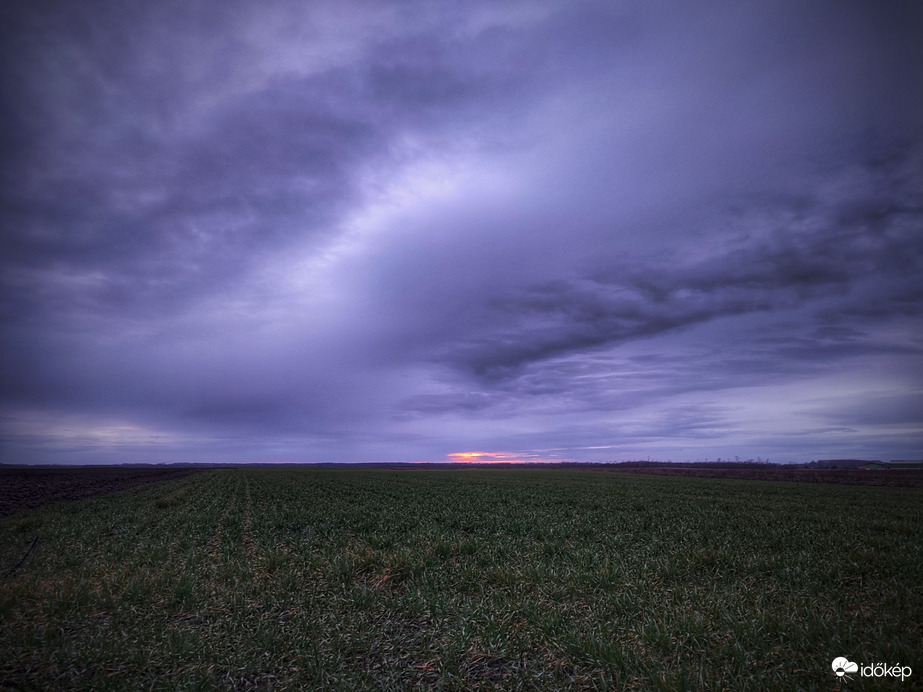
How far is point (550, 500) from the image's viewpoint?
23984mm

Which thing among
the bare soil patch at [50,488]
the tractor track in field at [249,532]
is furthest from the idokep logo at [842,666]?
the bare soil patch at [50,488]

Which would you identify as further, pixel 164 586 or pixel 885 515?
pixel 885 515

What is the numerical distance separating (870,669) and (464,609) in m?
5.41

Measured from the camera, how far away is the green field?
5520mm

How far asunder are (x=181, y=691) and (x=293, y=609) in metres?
2.55

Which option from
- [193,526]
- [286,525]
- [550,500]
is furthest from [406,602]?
[550,500]

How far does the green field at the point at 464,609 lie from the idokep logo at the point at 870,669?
0.43 ft

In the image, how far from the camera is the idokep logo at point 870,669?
199 inches

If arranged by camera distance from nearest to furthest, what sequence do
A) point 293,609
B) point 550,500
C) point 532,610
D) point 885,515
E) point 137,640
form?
1. point 137,640
2. point 532,610
3. point 293,609
4. point 885,515
5. point 550,500

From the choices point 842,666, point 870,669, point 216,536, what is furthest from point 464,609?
point 216,536

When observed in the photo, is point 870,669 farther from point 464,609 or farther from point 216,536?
point 216,536

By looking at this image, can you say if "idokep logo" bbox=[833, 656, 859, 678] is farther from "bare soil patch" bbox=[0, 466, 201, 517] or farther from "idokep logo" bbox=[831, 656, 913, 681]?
"bare soil patch" bbox=[0, 466, 201, 517]

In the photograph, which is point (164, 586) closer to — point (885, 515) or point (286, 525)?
point (286, 525)

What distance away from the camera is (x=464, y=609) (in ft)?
24.2
